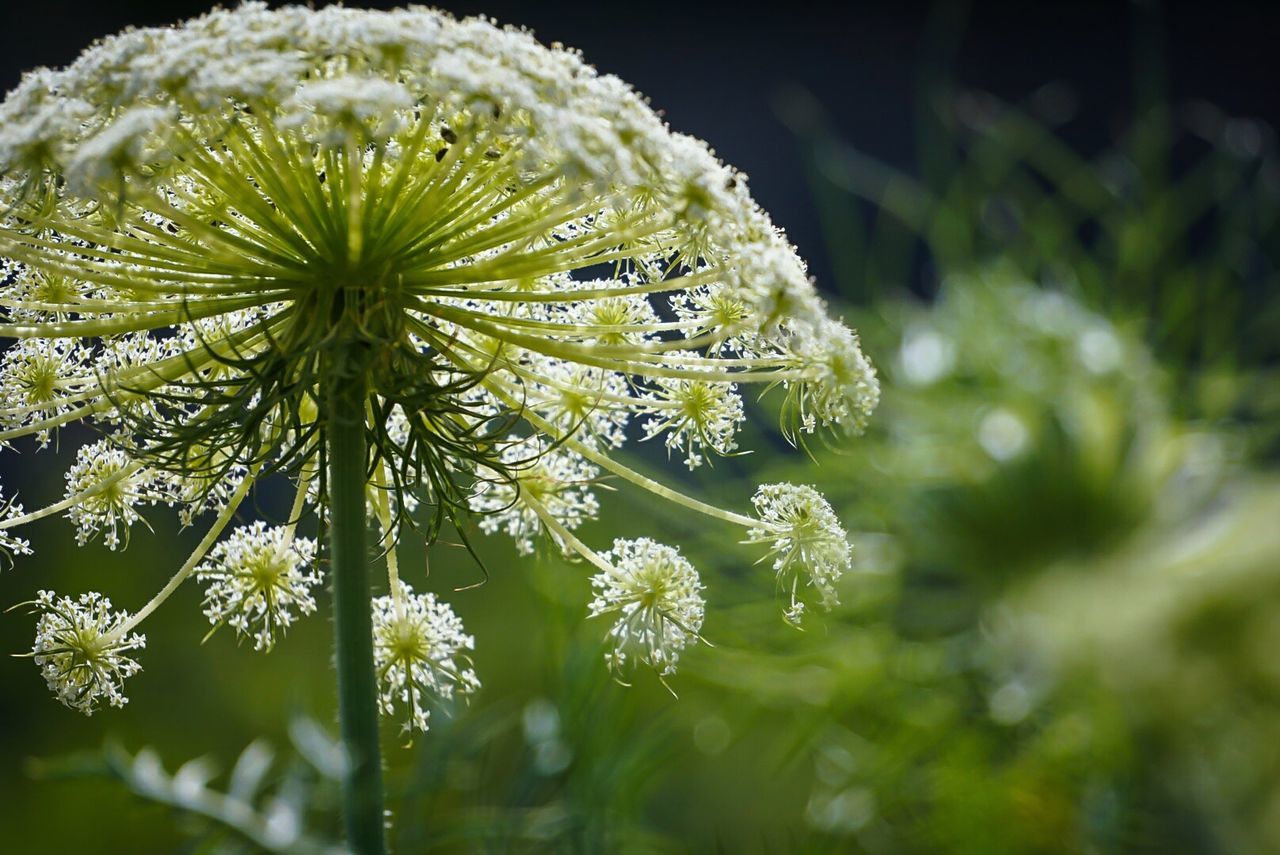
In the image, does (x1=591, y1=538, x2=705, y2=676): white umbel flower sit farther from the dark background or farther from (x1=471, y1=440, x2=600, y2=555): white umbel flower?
the dark background

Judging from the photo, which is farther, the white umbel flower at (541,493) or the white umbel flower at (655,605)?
the white umbel flower at (541,493)

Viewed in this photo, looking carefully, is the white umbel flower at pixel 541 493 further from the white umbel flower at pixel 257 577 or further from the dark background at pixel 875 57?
the dark background at pixel 875 57

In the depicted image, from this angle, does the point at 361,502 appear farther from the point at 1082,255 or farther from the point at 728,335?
the point at 1082,255

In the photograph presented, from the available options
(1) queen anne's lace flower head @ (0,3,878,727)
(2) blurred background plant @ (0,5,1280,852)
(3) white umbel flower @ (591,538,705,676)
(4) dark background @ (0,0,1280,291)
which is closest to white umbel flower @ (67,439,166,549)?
(1) queen anne's lace flower head @ (0,3,878,727)

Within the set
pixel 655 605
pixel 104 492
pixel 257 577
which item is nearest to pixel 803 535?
pixel 655 605

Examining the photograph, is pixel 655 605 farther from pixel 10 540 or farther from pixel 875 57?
pixel 875 57

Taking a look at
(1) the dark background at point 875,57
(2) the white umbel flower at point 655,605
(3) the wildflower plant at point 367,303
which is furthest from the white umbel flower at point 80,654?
(1) the dark background at point 875,57
